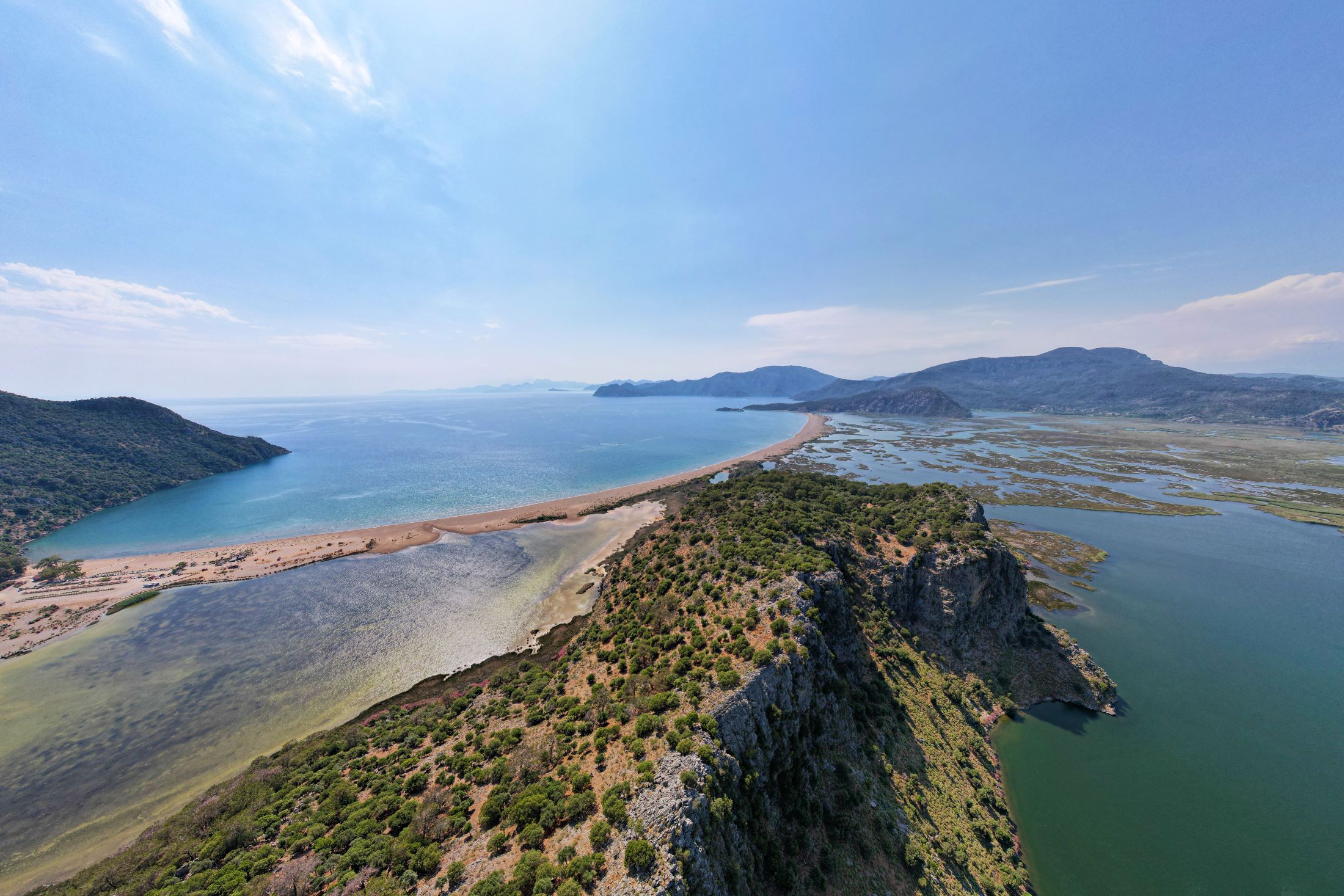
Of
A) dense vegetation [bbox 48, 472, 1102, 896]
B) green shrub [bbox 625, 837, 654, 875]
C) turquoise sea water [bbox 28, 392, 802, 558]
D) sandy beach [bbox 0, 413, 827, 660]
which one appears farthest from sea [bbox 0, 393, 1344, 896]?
green shrub [bbox 625, 837, 654, 875]

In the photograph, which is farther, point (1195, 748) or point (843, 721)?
point (1195, 748)

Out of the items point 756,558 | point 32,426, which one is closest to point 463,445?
point 32,426

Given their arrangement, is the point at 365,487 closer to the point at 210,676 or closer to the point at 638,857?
the point at 210,676

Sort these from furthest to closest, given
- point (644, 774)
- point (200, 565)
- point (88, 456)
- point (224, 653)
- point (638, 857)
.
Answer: point (88, 456)
point (200, 565)
point (224, 653)
point (644, 774)
point (638, 857)

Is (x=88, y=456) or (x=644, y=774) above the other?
(x=88, y=456)

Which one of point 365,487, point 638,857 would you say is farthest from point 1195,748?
point 365,487

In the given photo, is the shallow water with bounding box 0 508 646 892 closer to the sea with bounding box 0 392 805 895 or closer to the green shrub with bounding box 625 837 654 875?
the sea with bounding box 0 392 805 895

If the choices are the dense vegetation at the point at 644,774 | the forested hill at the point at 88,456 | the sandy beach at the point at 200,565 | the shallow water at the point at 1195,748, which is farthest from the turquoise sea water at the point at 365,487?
the shallow water at the point at 1195,748
